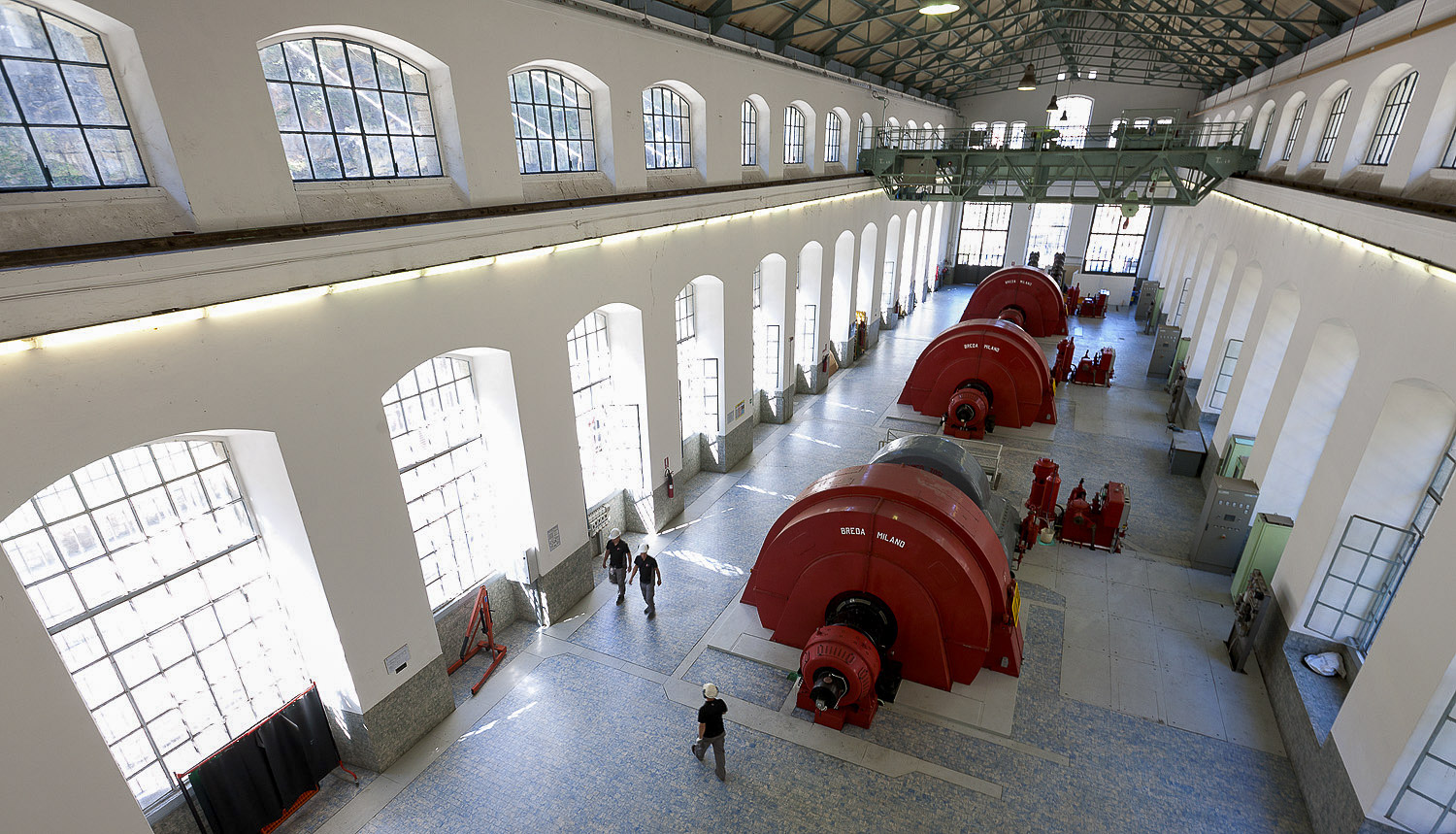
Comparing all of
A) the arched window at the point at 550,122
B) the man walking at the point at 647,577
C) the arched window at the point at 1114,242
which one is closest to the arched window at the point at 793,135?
the arched window at the point at 550,122

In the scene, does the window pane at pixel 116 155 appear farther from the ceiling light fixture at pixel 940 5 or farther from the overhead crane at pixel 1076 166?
the overhead crane at pixel 1076 166

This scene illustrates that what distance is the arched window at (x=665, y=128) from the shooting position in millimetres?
10062

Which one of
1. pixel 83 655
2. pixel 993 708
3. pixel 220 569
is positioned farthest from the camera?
pixel 993 708

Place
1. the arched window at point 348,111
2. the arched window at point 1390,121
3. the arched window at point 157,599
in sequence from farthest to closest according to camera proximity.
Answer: the arched window at point 1390,121 → the arched window at point 348,111 → the arched window at point 157,599

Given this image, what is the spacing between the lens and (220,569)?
5.98m

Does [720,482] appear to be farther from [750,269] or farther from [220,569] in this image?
[220,569]

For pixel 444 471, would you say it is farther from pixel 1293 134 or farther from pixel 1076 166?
pixel 1293 134

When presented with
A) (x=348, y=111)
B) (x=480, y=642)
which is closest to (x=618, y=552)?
(x=480, y=642)

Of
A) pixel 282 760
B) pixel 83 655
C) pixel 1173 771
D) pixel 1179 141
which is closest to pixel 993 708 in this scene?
pixel 1173 771

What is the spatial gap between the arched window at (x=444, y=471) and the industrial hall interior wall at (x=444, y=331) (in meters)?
0.32

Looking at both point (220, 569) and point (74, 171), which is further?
point (220, 569)

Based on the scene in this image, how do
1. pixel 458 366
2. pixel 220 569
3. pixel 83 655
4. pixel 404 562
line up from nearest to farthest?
1. pixel 83 655
2. pixel 220 569
3. pixel 404 562
4. pixel 458 366

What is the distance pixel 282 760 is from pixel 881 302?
21.5 metres

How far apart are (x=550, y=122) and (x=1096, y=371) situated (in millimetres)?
16439
